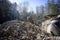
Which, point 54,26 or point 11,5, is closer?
point 54,26

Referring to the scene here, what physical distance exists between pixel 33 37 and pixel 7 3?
553 cm

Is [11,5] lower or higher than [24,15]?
higher

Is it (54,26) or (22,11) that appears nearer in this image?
(54,26)

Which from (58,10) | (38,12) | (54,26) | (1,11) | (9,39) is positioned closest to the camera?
(9,39)

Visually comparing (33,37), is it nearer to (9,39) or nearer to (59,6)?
(9,39)

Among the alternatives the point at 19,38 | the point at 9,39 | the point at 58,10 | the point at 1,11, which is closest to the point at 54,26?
the point at 19,38

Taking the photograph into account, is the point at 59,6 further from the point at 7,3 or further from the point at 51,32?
the point at 51,32

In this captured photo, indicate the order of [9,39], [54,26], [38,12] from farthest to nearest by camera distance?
[38,12] < [54,26] < [9,39]

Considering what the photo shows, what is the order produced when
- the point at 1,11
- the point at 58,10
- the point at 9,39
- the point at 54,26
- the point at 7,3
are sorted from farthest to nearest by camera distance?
1. the point at 58,10
2. the point at 7,3
3. the point at 1,11
4. the point at 54,26
5. the point at 9,39

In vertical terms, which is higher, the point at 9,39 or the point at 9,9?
the point at 9,9

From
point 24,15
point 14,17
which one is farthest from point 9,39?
point 24,15

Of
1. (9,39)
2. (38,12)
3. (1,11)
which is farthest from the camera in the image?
(38,12)

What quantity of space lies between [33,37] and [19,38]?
54 centimetres

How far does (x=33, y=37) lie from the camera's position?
14.3ft
